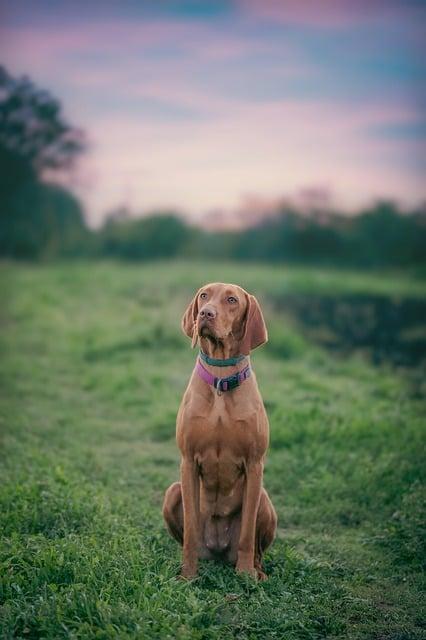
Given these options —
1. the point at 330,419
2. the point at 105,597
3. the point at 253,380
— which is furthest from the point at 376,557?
the point at 330,419

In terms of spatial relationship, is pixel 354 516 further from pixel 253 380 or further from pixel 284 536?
pixel 253 380

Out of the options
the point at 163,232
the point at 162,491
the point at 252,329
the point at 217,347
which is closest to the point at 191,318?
the point at 217,347

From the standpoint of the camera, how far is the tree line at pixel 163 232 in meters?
29.7

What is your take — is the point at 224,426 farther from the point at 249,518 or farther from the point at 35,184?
the point at 35,184

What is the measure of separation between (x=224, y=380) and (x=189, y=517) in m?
0.95

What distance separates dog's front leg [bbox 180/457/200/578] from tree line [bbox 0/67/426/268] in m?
25.6

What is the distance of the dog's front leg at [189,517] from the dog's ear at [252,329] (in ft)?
2.81

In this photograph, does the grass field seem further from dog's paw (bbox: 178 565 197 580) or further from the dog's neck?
the dog's neck

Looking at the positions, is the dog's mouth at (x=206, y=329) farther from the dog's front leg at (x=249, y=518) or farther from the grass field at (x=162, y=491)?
the grass field at (x=162, y=491)

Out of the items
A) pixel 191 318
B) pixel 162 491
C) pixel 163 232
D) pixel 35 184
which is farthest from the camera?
pixel 163 232

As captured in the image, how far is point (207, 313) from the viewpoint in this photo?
4371 millimetres

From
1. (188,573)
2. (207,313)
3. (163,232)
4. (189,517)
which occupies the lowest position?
(188,573)

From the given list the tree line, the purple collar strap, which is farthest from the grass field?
the tree line

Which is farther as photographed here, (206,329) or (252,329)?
(252,329)
